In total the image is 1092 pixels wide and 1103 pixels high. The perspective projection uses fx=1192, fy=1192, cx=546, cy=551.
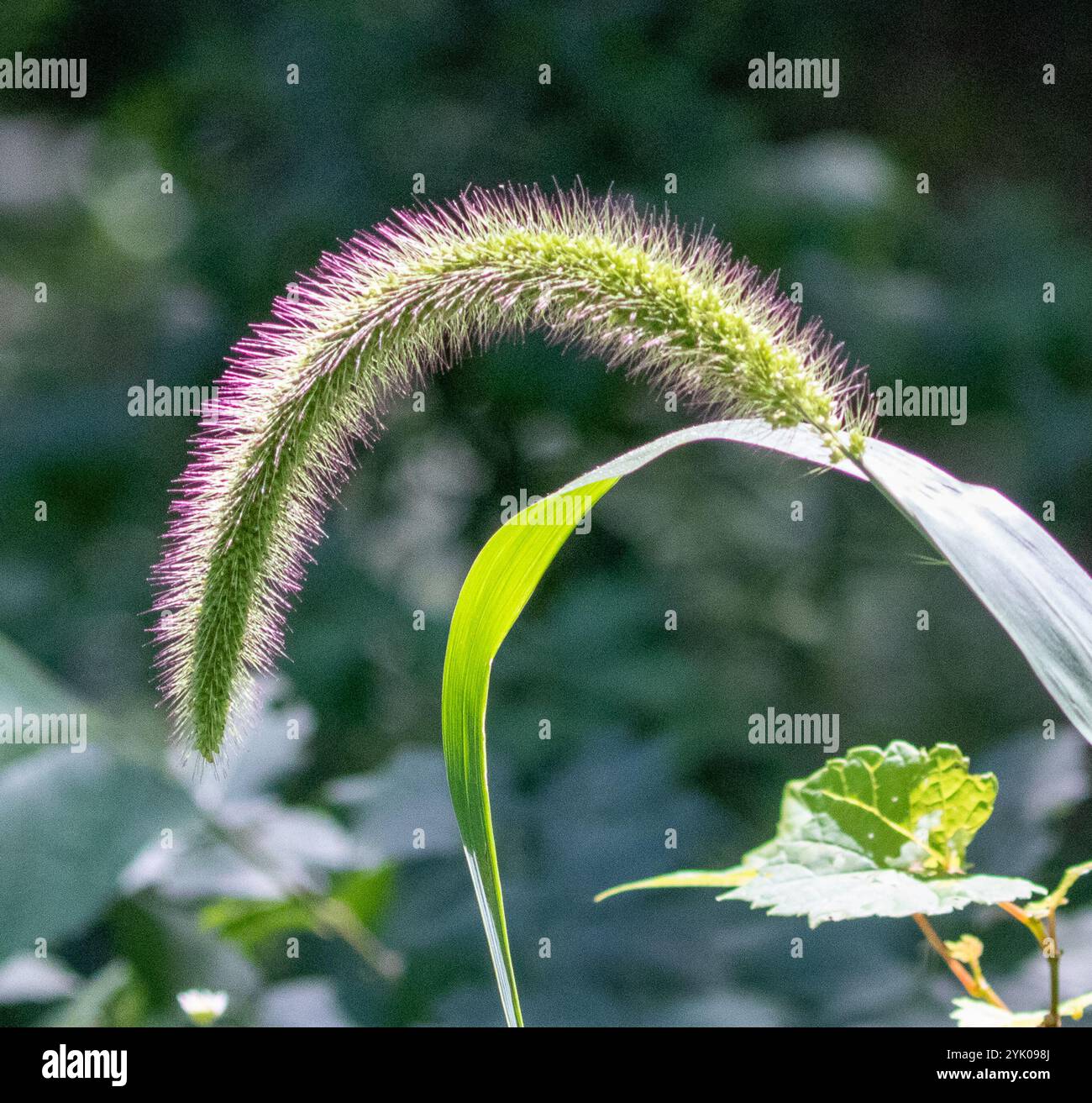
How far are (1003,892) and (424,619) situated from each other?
1880 millimetres

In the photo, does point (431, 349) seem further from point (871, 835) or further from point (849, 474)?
point (871, 835)

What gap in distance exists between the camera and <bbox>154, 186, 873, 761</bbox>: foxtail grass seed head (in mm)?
645

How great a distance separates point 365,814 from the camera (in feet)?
5.10

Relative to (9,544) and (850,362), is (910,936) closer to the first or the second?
(850,362)

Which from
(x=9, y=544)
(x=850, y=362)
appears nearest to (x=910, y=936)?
(x=850, y=362)

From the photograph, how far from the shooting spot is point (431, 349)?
2.47 ft

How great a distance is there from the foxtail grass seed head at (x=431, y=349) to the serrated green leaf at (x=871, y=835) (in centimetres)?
22

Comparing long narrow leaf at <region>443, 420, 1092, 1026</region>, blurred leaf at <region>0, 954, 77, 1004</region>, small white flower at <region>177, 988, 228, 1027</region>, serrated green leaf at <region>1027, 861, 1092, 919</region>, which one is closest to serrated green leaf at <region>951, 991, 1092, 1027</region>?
serrated green leaf at <region>1027, 861, 1092, 919</region>

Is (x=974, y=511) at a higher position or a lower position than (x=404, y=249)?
lower

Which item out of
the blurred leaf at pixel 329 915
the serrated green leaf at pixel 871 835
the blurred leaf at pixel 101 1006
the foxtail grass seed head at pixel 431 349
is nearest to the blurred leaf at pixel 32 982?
the blurred leaf at pixel 101 1006

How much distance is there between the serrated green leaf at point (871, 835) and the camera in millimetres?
698

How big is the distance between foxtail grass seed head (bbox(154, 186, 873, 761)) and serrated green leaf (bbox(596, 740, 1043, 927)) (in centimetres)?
22

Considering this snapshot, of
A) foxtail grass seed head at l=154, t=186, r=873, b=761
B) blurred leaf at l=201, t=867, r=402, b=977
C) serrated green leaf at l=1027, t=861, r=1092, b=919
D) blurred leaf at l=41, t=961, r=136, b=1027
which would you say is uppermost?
foxtail grass seed head at l=154, t=186, r=873, b=761

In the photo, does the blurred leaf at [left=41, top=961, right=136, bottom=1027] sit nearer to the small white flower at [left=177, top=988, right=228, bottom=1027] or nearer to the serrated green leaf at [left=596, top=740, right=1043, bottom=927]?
the small white flower at [left=177, top=988, right=228, bottom=1027]
